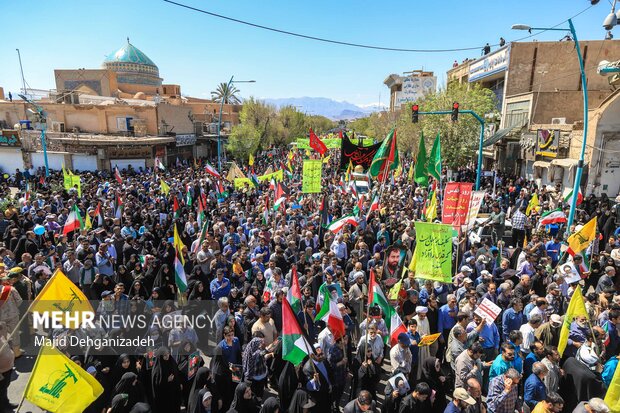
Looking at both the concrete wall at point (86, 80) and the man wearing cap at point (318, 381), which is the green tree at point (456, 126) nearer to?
the man wearing cap at point (318, 381)

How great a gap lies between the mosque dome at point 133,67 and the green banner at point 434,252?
199 ft

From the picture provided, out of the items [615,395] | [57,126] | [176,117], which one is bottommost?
[615,395]

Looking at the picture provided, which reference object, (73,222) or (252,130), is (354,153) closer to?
(73,222)

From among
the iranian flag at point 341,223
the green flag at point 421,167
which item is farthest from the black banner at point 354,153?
the iranian flag at point 341,223

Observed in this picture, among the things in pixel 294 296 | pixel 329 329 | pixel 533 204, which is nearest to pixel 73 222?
pixel 294 296

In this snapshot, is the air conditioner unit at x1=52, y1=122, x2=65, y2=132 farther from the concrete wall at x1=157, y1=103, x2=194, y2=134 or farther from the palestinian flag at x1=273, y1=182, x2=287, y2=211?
the palestinian flag at x1=273, y1=182, x2=287, y2=211

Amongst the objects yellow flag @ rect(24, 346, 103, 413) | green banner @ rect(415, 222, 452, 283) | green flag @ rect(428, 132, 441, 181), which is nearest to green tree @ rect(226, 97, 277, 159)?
green flag @ rect(428, 132, 441, 181)

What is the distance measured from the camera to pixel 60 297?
18.2 ft

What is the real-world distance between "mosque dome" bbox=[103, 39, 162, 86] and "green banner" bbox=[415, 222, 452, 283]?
60.7 meters

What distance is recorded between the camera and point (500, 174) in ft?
84.8

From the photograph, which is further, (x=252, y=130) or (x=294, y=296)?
(x=252, y=130)

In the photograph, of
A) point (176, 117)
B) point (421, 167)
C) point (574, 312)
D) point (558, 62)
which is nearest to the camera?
point (574, 312)

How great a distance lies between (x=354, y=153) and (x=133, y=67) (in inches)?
2198

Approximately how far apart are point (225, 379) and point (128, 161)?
3195 centimetres
